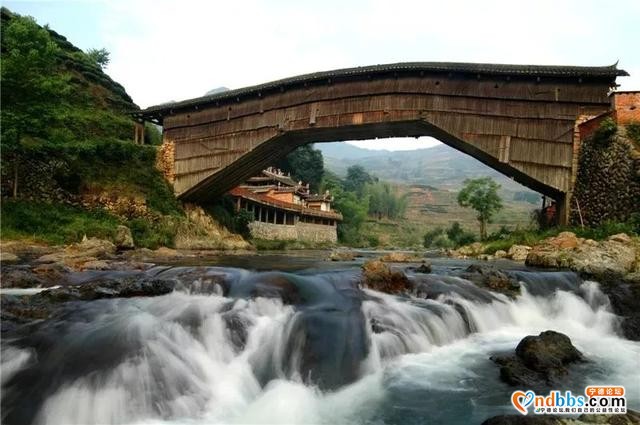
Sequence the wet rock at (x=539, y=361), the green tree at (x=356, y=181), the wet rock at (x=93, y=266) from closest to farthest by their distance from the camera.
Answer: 1. the wet rock at (x=539, y=361)
2. the wet rock at (x=93, y=266)
3. the green tree at (x=356, y=181)

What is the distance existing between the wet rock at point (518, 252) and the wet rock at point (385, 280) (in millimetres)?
10229

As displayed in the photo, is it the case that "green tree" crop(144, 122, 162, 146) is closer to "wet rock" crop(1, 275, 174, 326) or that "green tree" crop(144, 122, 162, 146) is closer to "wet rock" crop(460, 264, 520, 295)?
"wet rock" crop(1, 275, 174, 326)

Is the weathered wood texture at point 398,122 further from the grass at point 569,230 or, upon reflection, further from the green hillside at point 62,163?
the green hillside at point 62,163

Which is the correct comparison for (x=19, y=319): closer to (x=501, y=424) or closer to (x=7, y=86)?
(x=501, y=424)

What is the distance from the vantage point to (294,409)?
5332mm

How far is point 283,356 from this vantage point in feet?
21.4

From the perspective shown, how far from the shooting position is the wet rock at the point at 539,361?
19.2ft

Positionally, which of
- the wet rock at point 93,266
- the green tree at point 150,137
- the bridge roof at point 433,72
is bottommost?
the wet rock at point 93,266

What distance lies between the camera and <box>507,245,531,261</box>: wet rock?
1782 centimetres

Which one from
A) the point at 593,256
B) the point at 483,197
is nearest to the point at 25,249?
Answer: the point at 593,256

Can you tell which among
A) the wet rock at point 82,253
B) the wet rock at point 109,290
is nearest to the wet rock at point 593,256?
the wet rock at point 109,290

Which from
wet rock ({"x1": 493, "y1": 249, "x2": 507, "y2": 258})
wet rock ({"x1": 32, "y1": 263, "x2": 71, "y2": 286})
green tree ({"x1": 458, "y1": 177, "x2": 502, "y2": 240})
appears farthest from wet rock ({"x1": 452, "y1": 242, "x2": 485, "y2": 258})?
wet rock ({"x1": 32, "y1": 263, "x2": 71, "y2": 286})

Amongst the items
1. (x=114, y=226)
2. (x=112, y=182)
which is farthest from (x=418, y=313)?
(x=112, y=182)

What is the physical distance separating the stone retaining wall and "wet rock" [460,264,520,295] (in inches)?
1035
